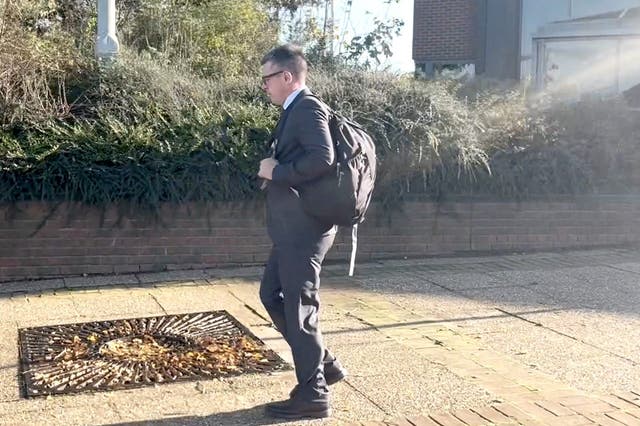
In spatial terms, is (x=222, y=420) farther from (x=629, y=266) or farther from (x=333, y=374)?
(x=629, y=266)

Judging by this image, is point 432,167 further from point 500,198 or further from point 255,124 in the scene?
point 255,124

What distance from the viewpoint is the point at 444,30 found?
17.5 meters

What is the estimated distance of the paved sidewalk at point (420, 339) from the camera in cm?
459

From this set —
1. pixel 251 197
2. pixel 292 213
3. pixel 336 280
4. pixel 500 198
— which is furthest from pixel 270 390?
pixel 500 198

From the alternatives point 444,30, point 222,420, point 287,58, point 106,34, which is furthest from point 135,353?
point 444,30

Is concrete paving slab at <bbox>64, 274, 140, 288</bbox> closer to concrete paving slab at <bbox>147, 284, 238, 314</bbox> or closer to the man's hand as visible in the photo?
concrete paving slab at <bbox>147, 284, 238, 314</bbox>

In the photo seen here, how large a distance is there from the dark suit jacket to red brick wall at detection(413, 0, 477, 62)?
13.5 metres

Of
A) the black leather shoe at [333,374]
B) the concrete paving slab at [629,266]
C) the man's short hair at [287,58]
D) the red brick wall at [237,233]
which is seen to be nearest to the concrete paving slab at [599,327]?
the concrete paving slab at [629,266]

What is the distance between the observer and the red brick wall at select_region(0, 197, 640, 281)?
8133mm

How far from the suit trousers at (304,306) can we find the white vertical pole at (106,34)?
608 centimetres

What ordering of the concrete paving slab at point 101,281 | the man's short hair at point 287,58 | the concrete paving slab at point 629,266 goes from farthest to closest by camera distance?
the concrete paving slab at point 629,266 → the concrete paving slab at point 101,281 → the man's short hair at point 287,58

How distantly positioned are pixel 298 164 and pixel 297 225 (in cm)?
33

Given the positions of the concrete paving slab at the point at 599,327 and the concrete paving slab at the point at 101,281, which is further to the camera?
the concrete paving slab at the point at 101,281

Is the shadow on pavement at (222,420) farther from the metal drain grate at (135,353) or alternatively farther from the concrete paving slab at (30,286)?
the concrete paving slab at (30,286)
